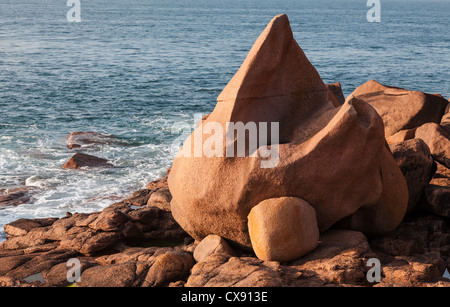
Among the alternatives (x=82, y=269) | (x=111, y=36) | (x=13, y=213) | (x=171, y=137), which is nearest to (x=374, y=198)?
(x=82, y=269)

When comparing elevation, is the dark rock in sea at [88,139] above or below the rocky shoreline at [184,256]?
below

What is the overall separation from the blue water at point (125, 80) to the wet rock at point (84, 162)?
15.3 inches

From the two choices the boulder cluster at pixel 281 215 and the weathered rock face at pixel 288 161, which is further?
the weathered rock face at pixel 288 161

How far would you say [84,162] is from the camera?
17.8 metres

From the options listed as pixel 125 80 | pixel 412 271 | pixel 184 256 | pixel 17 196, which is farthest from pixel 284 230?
pixel 125 80

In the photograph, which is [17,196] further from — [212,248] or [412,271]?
[412,271]

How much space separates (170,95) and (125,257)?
891 inches

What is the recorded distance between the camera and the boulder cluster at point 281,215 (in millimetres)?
7918

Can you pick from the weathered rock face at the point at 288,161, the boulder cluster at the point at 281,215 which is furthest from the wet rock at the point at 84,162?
the weathered rock face at the point at 288,161

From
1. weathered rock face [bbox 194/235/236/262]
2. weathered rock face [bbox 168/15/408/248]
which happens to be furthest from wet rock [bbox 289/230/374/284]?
weathered rock face [bbox 194/235/236/262]

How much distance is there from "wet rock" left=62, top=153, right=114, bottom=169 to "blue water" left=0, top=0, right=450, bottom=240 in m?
0.39

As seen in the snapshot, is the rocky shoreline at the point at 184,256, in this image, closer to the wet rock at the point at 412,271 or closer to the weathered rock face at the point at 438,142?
the wet rock at the point at 412,271

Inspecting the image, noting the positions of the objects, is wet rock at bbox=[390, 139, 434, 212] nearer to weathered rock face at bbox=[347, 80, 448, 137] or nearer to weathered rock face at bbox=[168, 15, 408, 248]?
weathered rock face at bbox=[168, 15, 408, 248]

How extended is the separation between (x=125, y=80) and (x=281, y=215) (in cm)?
2832
